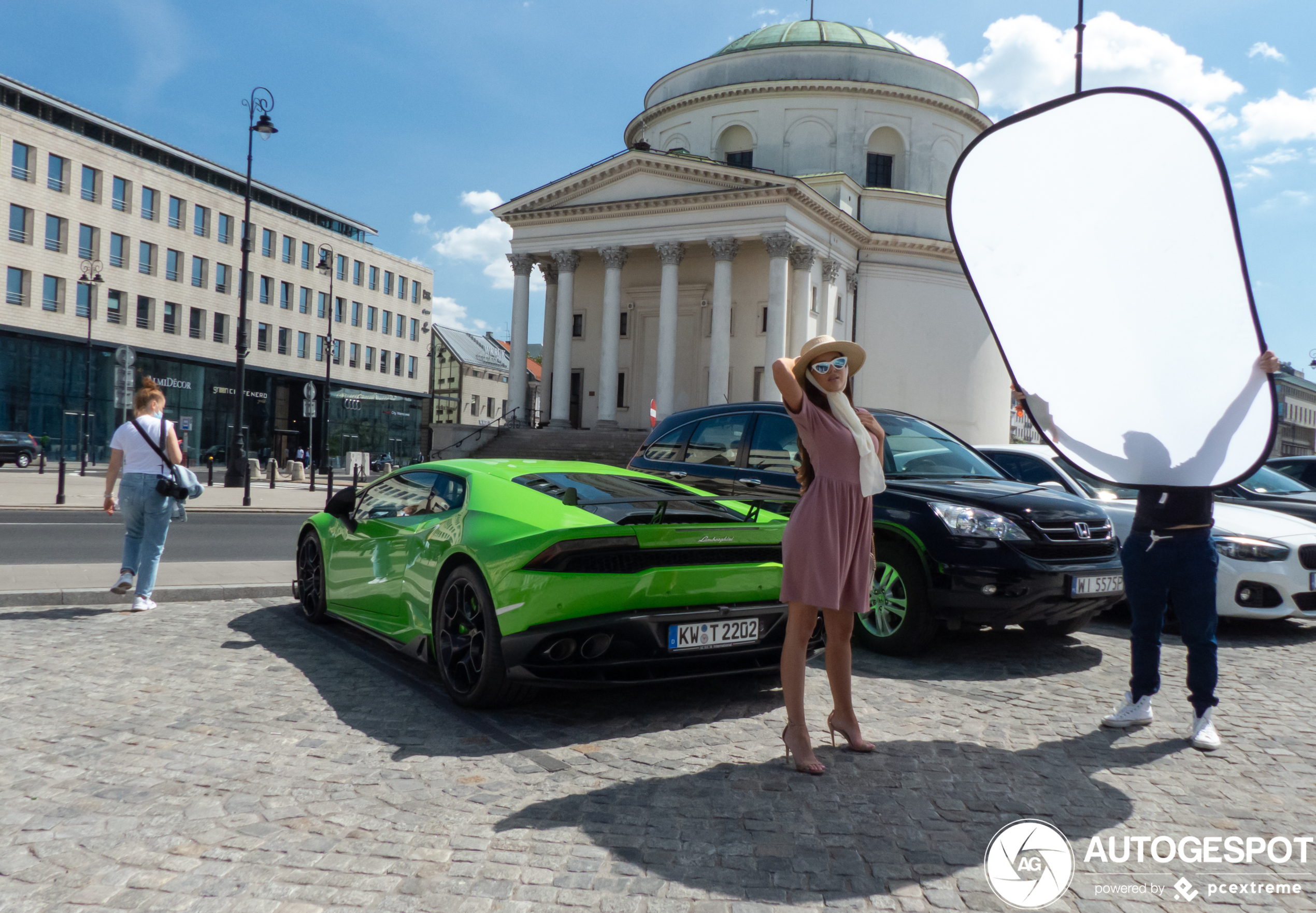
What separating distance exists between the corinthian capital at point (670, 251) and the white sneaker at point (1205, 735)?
38421mm

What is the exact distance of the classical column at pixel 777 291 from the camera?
39.3 meters

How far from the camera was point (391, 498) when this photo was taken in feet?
20.6

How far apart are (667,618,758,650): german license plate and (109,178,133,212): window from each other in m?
52.1

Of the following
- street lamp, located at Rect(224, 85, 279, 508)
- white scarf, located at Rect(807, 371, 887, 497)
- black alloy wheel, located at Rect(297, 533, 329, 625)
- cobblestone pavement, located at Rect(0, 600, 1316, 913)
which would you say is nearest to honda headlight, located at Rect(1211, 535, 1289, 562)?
cobblestone pavement, located at Rect(0, 600, 1316, 913)

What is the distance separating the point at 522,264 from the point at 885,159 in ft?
64.5

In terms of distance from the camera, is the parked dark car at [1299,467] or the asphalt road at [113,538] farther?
the parked dark car at [1299,467]

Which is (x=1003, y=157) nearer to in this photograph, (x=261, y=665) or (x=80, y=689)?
(x=261, y=665)

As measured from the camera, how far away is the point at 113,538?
43.8 ft

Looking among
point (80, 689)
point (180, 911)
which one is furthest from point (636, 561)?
point (80, 689)

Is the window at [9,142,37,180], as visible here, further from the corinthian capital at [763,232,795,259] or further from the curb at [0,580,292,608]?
the curb at [0,580,292,608]

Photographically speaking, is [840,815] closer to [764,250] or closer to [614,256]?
[614,256]

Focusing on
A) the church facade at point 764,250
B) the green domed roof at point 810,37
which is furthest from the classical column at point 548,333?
the green domed roof at point 810,37

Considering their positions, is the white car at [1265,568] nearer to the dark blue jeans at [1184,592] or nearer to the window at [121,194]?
the dark blue jeans at [1184,592]

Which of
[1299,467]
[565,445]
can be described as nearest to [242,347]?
[565,445]
